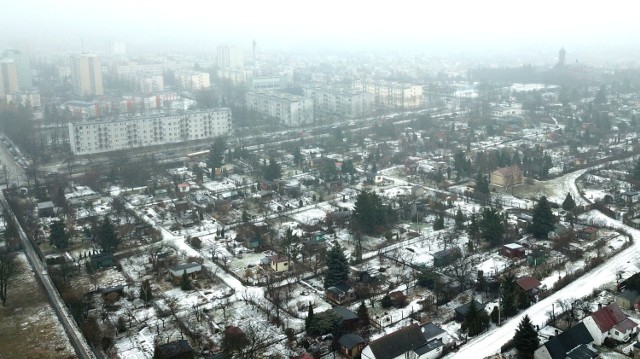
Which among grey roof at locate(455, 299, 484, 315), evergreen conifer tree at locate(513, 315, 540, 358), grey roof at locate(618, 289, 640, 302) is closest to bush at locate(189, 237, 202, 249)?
grey roof at locate(455, 299, 484, 315)

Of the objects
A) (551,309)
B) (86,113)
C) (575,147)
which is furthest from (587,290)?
(86,113)

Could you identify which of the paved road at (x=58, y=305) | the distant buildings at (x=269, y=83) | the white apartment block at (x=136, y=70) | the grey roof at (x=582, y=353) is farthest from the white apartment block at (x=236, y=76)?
the grey roof at (x=582, y=353)

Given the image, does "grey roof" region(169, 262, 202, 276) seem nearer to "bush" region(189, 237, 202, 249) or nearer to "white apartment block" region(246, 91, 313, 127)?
"bush" region(189, 237, 202, 249)

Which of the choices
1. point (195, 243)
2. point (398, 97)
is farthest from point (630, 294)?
point (398, 97)

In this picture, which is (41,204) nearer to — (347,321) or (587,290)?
(347,321)

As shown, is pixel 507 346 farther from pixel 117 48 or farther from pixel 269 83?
pixel 117 48

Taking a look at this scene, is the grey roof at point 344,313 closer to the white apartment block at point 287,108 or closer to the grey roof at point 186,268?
the grey roof at point 186,268
